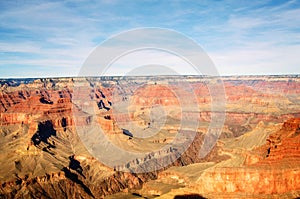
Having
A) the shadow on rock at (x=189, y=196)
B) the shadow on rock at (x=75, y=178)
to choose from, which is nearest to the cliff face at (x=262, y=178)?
the shadow on rock at (x=189, y=196)

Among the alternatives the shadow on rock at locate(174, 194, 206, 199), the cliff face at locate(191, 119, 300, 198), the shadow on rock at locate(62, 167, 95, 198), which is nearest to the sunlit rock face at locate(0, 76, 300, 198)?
the shadow on rock at locate(62, 167, 95, 198)

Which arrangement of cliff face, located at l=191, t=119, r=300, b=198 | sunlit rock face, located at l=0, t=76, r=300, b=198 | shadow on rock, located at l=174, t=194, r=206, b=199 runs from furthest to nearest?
1. shadow on rock, located at l=174, t=194, r=206, b=199
2. sunlit rock face, located at l=0, t=76, r=300, b=198
3. cliff face, located at l=191, t=119, r=300, b=198

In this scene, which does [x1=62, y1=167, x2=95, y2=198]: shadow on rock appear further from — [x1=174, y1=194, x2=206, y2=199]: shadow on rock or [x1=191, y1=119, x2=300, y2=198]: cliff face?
[x1=191, y1=119, x2=300, y2=198]: cliff face

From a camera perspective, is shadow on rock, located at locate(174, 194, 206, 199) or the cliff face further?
shadow on rock, located at locate(174, 194, 206, 199)

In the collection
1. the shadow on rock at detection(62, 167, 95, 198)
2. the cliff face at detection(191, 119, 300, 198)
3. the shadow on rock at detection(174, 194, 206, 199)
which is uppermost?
the cliff face at detection(191, 119, 300, 198)

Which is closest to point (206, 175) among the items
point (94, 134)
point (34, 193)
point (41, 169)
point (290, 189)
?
point (290, 189)

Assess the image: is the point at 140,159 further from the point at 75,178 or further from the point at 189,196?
the point at 189,196

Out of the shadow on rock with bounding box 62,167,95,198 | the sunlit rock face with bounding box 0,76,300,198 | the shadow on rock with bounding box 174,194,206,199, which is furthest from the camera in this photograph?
the shadow on rock with bounding box 62,167,95,198

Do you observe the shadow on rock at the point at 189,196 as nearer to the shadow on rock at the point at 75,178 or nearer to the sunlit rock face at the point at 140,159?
the sunlit rock face at the point at 140,159

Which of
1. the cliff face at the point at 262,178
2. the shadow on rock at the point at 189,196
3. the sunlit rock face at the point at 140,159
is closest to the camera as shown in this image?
the cliff face at the point at 262,178

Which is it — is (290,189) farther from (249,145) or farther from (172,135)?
(172,135)

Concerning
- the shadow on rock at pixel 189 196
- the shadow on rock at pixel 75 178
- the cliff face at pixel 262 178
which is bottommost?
the shadow on rock at pixel 75 178
